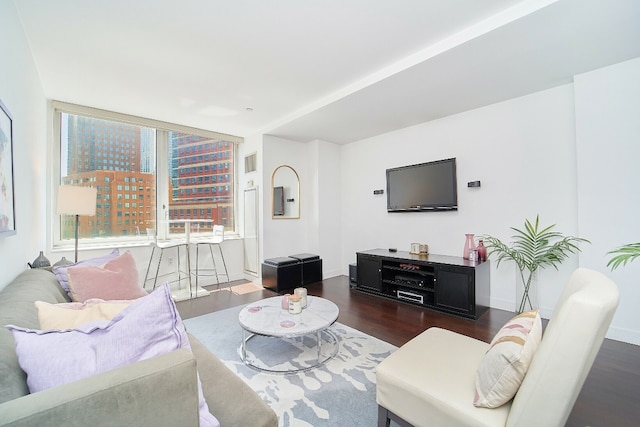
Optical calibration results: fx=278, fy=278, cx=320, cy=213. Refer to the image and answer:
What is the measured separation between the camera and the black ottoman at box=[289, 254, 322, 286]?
4.51m

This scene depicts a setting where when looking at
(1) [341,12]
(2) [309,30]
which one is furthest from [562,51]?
(2) [309,30]

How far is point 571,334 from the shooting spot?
962 mm

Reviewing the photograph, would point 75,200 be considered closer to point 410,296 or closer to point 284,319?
point 284,319

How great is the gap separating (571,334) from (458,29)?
7.49 ft

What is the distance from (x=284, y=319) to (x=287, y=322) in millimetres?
70

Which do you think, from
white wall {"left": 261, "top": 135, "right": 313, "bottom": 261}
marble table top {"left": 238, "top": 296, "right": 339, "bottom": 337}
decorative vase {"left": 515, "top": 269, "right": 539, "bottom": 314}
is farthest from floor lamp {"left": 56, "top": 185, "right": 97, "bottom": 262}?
decorative vase {"left": 515, "top": 269, "right": 539, "bottom": 314}

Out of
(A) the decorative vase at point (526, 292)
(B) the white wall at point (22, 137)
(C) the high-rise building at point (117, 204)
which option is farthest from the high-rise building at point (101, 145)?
(A) the decorative vase at point (526, 292)

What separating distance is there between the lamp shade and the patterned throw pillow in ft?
11.3

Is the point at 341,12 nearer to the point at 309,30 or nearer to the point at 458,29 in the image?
the point at 309,30

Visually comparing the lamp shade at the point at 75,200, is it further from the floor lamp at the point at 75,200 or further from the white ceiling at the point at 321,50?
the white ceiling at the point at 321,50

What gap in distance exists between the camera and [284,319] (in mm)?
2240

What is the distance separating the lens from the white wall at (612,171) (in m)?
2.47

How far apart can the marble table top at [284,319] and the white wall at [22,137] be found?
1530 mm

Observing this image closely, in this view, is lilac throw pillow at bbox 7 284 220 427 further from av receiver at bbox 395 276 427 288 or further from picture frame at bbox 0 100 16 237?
av receiver at bbox 395 276 427 288
